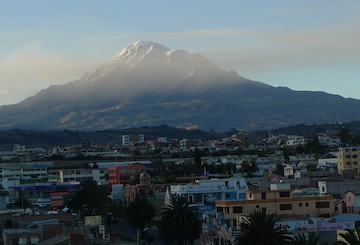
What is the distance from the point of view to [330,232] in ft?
151

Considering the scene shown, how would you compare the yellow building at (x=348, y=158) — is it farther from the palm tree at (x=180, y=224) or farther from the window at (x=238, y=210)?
the palm tree at (x=180, y=224)

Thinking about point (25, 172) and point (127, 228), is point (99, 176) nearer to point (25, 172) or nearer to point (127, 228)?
point (25, 172)

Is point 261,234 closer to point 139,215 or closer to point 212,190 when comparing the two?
point 139,215

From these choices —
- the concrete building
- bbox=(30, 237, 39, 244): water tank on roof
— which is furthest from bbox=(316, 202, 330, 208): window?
bbox=(30, 237, 39, 244): water tank on roof

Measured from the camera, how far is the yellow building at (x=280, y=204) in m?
55.8

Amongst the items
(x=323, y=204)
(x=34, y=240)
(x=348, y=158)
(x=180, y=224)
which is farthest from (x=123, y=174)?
(x=34, y=240)

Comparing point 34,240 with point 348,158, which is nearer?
point 34,240

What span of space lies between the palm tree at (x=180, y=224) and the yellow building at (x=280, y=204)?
1.48 metres

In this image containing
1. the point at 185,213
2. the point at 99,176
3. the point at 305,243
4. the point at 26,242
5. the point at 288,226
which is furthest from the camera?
the point at 99,176

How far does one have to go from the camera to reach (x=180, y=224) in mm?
55094

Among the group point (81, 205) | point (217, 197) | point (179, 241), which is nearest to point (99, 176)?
point (81, 205)

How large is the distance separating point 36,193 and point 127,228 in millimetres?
26844

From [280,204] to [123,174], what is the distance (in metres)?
62.8

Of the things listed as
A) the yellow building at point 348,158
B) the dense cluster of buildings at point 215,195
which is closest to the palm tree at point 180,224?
the dense cluster of buildings at point 215,195
